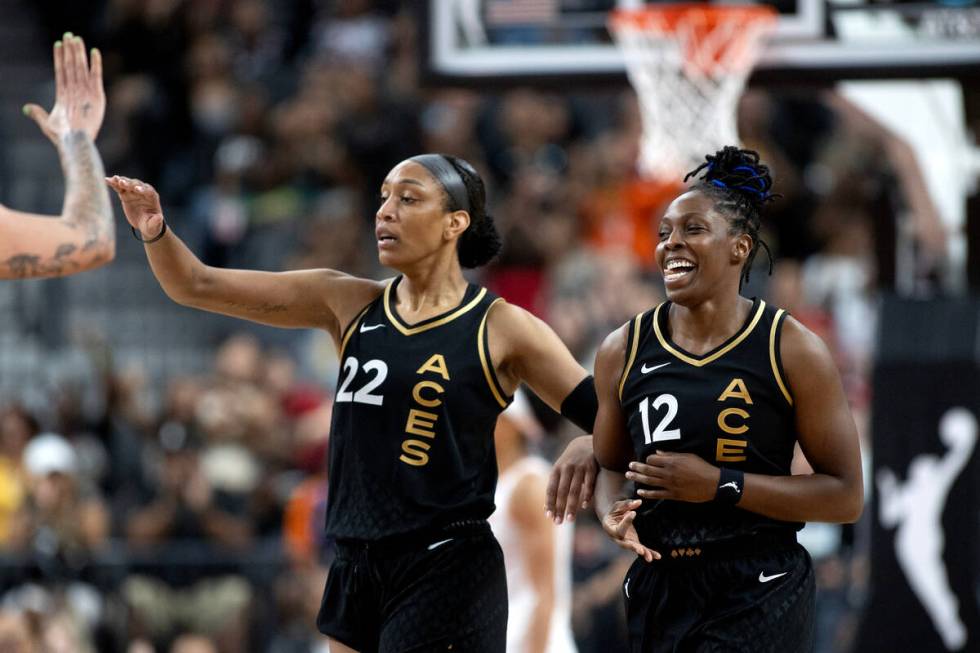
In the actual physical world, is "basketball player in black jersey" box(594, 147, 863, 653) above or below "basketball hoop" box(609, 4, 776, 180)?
below

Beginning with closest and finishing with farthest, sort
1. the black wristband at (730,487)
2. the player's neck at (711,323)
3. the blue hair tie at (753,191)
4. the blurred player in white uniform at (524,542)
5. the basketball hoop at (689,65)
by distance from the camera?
the black wristband at (730,487), the player's neck at (711,323), the blue hair tie at (753,191), the blurred player in white uniform at (524,542), the basketball hoop at (689,65)

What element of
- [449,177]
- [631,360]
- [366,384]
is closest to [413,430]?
[366,384]

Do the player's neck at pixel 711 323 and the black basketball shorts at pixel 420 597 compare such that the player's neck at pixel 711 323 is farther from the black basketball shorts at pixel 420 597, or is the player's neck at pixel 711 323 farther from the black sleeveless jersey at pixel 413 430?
the black basketball shorts at pixel 420 597

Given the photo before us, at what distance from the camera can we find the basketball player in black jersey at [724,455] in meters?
4.61

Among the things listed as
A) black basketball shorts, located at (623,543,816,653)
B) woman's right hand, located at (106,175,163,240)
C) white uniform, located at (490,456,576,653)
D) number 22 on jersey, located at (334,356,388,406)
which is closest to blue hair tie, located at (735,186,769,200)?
black basketball shorts, located at (623,543,816,653)

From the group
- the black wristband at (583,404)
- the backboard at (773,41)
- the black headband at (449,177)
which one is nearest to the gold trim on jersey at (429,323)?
the black headband at (449,177)

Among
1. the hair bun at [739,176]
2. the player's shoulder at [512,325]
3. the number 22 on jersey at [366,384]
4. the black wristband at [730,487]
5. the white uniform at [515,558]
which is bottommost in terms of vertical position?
the white uniform at [515,558]

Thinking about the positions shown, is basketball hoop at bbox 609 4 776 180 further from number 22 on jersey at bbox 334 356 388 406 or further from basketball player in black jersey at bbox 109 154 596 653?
number 22 on jersey at bbox 334 356 388 406

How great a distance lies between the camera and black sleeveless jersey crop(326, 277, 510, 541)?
16.7ft

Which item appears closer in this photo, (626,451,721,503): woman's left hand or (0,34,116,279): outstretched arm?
(626,451,721,503): woman's left hand

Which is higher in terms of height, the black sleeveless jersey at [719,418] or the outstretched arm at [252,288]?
the outstretched arm at [252,288]

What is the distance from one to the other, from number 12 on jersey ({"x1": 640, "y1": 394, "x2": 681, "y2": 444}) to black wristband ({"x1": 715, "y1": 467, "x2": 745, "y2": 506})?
203mm

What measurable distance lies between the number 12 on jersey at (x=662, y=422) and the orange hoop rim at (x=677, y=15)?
4.48 metres

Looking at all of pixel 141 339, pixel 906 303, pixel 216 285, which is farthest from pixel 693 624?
pixel 141 339
